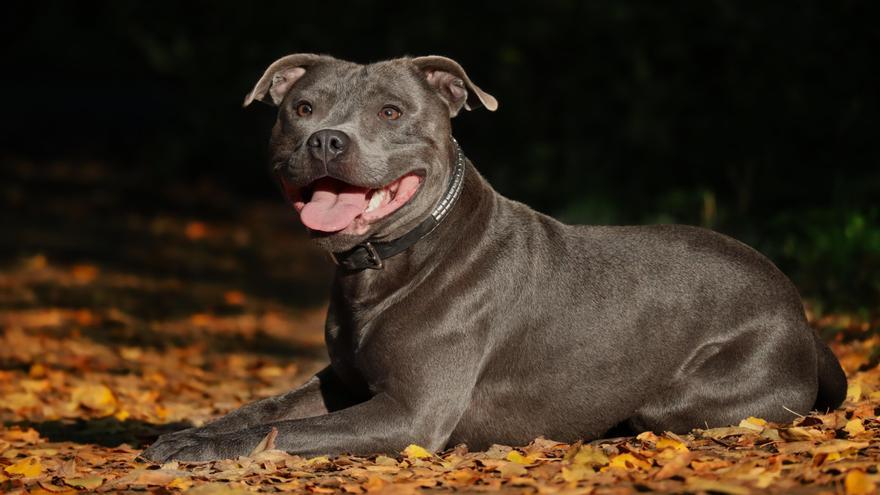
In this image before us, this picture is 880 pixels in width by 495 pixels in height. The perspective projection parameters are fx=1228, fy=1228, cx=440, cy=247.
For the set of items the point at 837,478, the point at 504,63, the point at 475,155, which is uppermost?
the point at 504,63

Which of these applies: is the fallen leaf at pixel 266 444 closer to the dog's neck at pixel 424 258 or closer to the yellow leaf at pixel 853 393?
the dog's neck at pixel 424 258

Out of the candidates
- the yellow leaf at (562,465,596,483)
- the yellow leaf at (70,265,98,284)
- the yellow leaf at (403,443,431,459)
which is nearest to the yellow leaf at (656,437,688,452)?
the yellow leaf at (562,465,596,483)

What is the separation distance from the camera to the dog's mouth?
218 inches

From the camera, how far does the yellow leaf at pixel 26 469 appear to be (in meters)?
5.53

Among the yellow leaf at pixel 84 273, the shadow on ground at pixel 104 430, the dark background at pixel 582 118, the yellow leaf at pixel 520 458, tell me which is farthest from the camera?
the yellow leaf at pixel 84 273

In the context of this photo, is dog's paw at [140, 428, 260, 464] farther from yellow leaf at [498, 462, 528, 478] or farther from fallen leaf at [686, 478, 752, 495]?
fallen leaf at [686, 478, 752, 495]

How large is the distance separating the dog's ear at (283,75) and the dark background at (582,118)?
15.1 ft

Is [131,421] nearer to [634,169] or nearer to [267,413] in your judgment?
[267,413]

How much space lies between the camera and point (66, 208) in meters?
17.9

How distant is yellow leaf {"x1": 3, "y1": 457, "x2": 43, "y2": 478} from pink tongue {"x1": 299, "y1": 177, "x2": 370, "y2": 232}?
1.65 meters

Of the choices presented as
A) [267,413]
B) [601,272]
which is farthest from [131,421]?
[601,272]

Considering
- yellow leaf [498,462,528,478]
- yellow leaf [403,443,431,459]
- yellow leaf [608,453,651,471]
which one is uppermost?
yellow leaf [403,443,431,459]

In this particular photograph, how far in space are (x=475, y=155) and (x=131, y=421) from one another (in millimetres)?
9628

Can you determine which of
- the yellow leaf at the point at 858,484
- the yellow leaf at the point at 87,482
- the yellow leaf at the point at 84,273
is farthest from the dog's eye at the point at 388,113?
the yellow leaf at the point at 84,273
